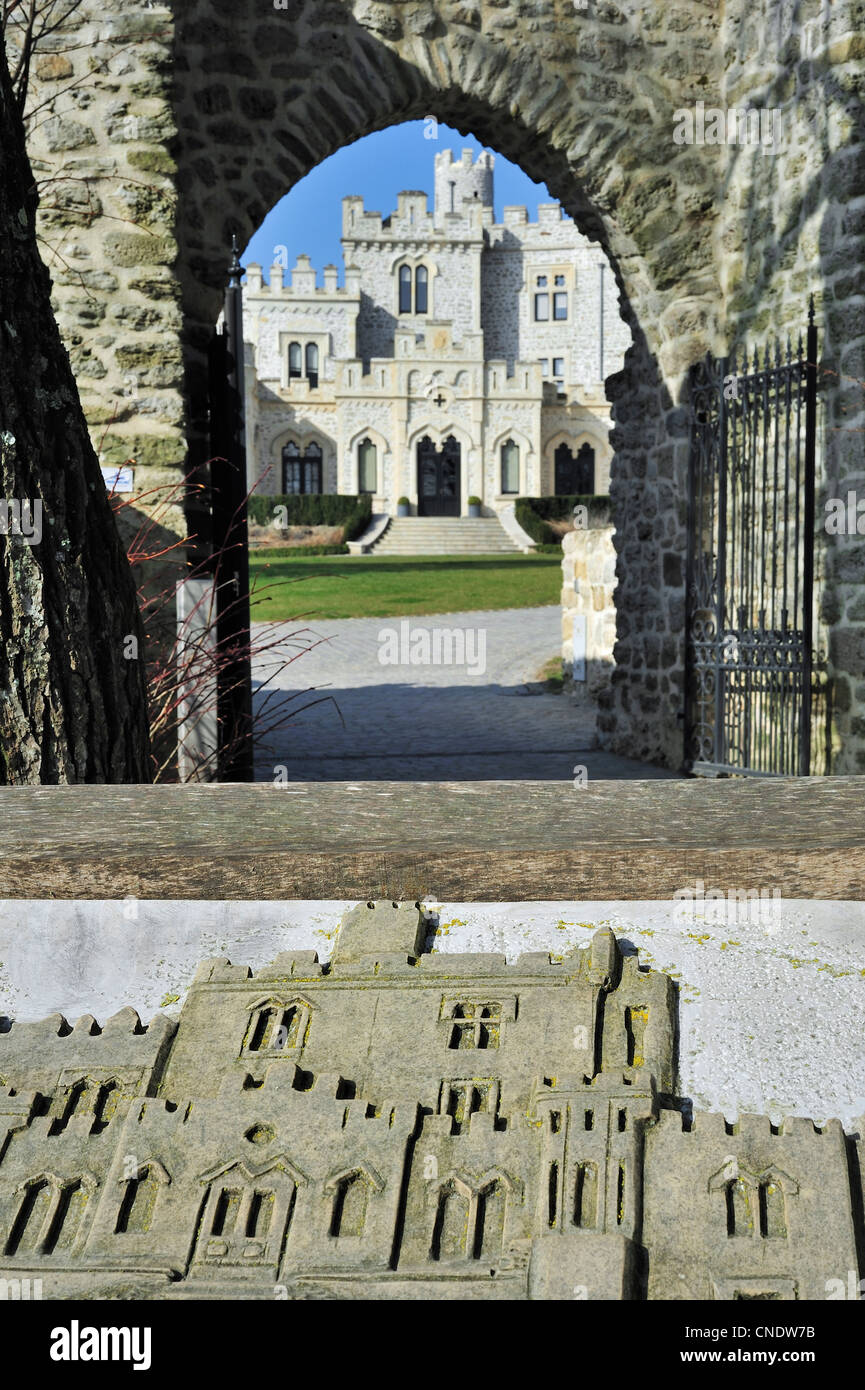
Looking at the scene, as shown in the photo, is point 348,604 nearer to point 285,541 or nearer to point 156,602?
point 156,602

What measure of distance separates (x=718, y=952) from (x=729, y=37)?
23.4 ft

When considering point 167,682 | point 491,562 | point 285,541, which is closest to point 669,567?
point 167,682

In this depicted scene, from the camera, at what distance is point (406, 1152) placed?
1.50 metres

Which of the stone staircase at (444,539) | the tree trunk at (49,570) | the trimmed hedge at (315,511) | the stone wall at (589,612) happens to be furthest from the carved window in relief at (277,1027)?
the trimmed hedge at (315,511)

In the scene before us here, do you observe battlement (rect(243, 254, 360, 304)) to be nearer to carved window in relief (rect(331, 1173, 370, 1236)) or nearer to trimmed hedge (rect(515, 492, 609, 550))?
trimmed hedge (rect(515, 492, 609, 550))

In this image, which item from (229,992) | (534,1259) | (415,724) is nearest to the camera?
(534,1259)

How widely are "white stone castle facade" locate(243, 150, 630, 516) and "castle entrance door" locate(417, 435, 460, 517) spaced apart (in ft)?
0.19

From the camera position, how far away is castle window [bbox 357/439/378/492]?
4831cm

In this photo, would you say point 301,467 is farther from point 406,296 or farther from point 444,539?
point 444,539

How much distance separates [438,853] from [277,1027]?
0.35 metres

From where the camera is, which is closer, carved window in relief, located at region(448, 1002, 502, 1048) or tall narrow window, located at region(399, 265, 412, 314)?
carved window in relief, located at region(448, 1002, 502, 1048)

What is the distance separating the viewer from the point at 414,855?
5.98 feet

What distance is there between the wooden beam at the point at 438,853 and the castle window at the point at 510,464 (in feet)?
156

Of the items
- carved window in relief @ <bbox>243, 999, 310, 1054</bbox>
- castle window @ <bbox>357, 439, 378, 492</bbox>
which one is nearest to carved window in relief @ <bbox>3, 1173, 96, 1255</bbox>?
carved window in relief @ <bbox>243, 999, 310, 1054</bbox>
